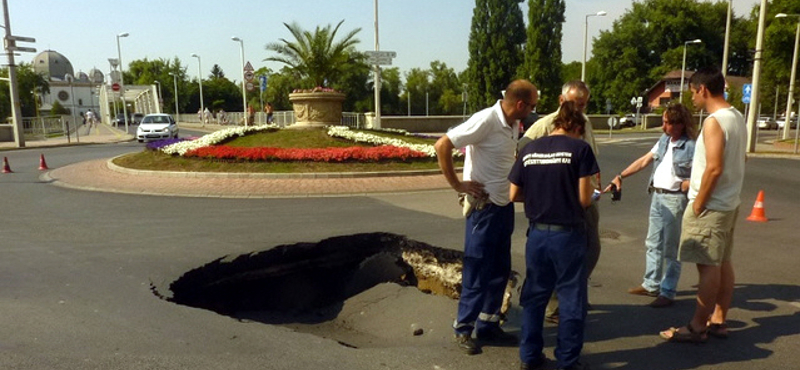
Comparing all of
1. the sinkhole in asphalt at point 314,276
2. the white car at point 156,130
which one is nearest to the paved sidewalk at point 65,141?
the white car at point 156,130

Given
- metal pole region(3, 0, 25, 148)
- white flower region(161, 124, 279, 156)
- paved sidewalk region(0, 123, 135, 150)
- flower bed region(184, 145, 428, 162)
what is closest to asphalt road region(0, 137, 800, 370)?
flower bed region(184, 145, 428, 162)

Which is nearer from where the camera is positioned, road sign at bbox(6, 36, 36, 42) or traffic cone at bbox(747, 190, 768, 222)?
traffic cone at bbox(747, 190, 768, 222)

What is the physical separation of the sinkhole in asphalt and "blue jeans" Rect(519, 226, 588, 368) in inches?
77.0

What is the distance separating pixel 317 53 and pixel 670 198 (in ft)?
59.4

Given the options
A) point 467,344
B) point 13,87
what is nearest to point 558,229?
point 467,344

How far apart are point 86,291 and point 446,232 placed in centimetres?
442

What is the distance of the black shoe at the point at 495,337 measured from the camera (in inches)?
151

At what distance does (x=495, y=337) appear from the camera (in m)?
3.89

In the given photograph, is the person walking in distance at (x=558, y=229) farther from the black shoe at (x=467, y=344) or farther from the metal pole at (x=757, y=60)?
the metal pole at (x=757, y=60)

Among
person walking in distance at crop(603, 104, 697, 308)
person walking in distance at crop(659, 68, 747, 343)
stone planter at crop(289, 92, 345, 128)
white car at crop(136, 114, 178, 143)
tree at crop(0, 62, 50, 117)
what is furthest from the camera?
tree at crop(0, 62, 50, 117)

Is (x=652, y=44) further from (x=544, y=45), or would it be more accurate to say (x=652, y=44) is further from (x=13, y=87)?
(x=13, y=87)

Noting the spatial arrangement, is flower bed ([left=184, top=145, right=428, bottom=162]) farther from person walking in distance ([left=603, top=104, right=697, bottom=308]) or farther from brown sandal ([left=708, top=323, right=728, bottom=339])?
brown sandal ([left=708, top=323, right=728, bottom=339])

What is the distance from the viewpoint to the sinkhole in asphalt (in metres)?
5.39

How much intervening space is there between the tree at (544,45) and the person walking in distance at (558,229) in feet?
164
